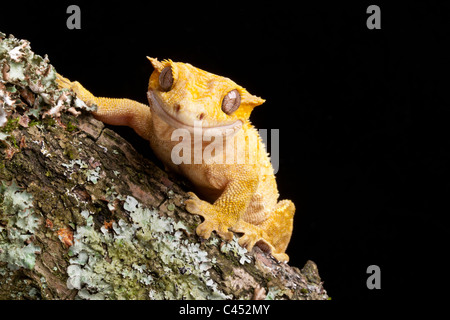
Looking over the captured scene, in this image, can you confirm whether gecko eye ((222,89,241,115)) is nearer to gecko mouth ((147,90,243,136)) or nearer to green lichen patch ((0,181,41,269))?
gecko mouth ((147,90,243,136))

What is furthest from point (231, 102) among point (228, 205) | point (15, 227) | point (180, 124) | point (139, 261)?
point (15, 227)

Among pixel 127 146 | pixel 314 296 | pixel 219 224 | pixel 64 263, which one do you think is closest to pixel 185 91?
pixel 127 146

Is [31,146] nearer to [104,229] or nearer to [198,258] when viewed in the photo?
[104,229]

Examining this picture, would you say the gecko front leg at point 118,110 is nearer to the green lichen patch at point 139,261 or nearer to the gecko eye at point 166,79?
the gecko eye at point 166,79

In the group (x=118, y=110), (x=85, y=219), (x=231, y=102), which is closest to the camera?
(x=85, y=219)

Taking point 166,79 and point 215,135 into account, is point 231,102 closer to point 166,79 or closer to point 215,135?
point 215,135
